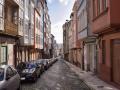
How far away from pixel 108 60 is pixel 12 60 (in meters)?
11.9

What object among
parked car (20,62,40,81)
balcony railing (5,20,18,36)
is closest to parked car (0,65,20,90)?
parked car (20,62,40,81)

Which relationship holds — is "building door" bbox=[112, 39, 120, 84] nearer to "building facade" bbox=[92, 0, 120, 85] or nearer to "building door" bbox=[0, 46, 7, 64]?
"building facade" bbox=[92, 0, 120, 85]

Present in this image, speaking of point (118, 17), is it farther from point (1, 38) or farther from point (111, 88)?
point (1, 38)

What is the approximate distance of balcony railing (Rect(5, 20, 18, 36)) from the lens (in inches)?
918

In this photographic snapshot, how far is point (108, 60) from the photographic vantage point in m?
19.6

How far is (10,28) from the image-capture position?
80.4 feet

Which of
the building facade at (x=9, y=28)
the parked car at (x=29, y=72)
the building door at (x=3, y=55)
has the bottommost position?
the parked car at (x=29, y=72)

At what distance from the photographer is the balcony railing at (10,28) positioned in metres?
23.3

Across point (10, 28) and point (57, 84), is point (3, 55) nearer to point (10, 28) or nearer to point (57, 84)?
point (10, 28)

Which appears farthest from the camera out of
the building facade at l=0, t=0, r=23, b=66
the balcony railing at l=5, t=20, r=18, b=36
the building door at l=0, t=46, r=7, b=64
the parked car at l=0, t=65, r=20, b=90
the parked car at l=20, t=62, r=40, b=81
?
the building door at l=0, t=46, r=7, b=64

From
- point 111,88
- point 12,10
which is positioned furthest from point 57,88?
point 12,10

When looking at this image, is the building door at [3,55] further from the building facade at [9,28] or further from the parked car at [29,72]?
the parked car at [29,72]

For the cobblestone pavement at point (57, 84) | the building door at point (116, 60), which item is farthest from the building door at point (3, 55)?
the building door at point (116, 60)

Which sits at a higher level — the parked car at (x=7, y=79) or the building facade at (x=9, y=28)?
the building facade at (x=9, y=28)
